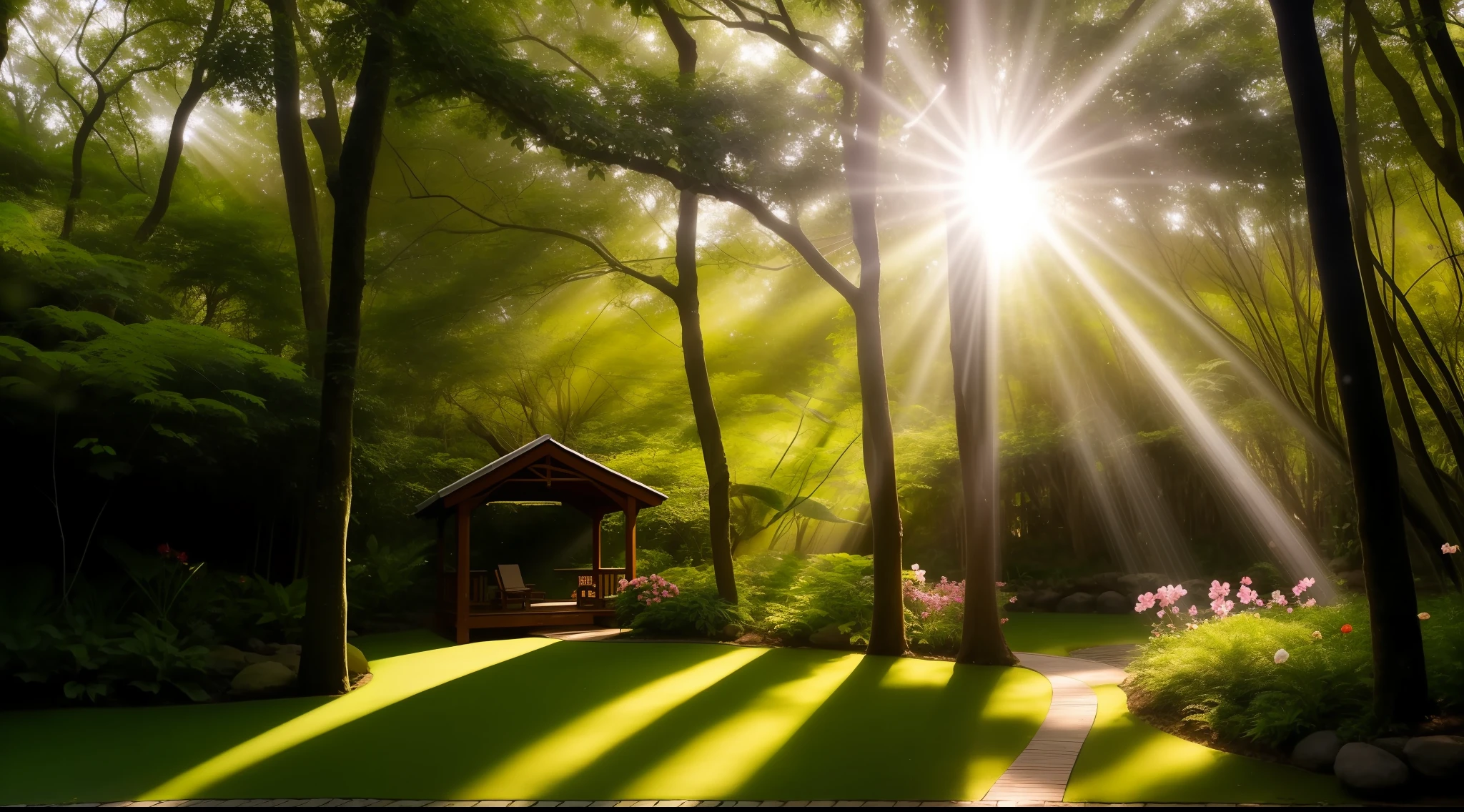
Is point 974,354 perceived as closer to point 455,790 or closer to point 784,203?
point 784,203

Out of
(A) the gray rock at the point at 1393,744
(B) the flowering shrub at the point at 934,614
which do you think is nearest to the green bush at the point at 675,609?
(B) the flowering shrub at the point at 934,614

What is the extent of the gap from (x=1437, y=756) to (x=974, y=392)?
21.3ft

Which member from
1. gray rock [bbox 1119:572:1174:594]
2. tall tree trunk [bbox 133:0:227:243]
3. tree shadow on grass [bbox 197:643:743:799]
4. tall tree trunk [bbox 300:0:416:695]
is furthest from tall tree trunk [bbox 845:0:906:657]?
tall tree trunk [bbox 133:0:227:243]

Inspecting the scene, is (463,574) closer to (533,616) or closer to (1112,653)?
(533,616)

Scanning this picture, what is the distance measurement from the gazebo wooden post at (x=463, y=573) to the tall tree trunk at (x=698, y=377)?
12.1 ft

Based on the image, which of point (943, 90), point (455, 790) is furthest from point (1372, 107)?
point (455, 790)

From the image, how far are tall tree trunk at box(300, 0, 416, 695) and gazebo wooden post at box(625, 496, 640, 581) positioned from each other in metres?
6.64

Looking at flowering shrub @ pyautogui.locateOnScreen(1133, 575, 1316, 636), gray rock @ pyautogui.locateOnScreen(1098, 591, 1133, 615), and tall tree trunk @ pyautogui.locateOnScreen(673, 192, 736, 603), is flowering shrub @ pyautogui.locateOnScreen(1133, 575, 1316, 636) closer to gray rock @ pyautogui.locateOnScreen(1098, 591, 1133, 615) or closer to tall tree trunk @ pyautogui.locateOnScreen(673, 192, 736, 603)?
tall tree trunk @ pyautogui.locateOnScreen(673, 192, 736, 603)

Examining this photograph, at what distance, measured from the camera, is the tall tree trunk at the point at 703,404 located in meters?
14.9

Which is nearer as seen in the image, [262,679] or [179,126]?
[262,679]

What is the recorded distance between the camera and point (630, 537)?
16.4m

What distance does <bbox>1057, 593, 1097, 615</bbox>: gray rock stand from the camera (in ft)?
60.1

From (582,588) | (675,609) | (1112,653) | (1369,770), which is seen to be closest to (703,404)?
(675,609)

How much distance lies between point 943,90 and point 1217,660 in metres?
7.64
